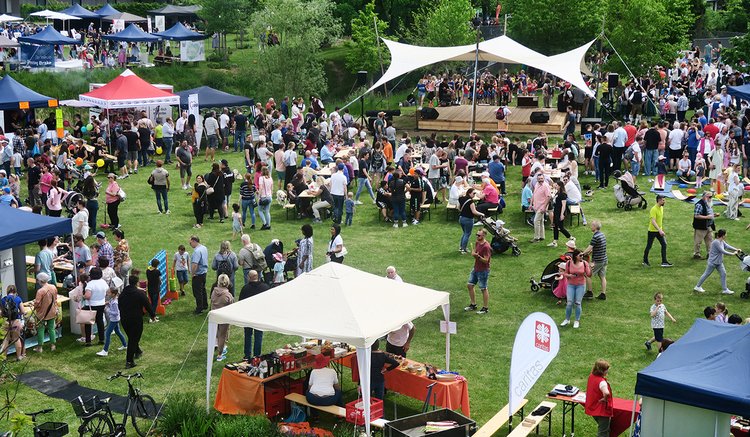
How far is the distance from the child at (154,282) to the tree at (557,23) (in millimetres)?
28566

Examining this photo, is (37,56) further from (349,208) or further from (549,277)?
(549,277)

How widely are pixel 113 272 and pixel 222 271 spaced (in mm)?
1806

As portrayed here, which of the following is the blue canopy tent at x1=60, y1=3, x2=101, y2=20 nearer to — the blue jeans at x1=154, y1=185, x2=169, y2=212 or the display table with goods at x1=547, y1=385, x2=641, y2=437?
the blue jeans at x1=154, y1=185, x2=169, y2=212

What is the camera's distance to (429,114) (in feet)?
106

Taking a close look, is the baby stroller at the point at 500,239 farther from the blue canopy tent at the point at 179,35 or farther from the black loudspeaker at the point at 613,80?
the blue canopy tent at the point at 179,35

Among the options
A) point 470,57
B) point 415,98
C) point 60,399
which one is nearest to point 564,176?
point 470,57

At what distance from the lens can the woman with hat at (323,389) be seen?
1213cm

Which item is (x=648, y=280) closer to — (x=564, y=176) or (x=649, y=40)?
(x=564, y=176)

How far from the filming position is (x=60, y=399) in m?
13.3

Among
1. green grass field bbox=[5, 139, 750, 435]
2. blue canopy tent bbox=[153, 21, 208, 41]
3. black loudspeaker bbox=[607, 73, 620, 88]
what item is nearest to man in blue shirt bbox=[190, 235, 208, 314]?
green grass field bbox=[5, 139, 750, 435]

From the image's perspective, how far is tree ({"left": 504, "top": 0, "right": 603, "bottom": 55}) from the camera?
40906 mm

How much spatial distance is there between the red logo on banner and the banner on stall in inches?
1461

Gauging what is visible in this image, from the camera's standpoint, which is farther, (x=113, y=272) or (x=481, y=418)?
(x=113, y=272)

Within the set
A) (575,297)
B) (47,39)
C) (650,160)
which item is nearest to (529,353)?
(575,297)
